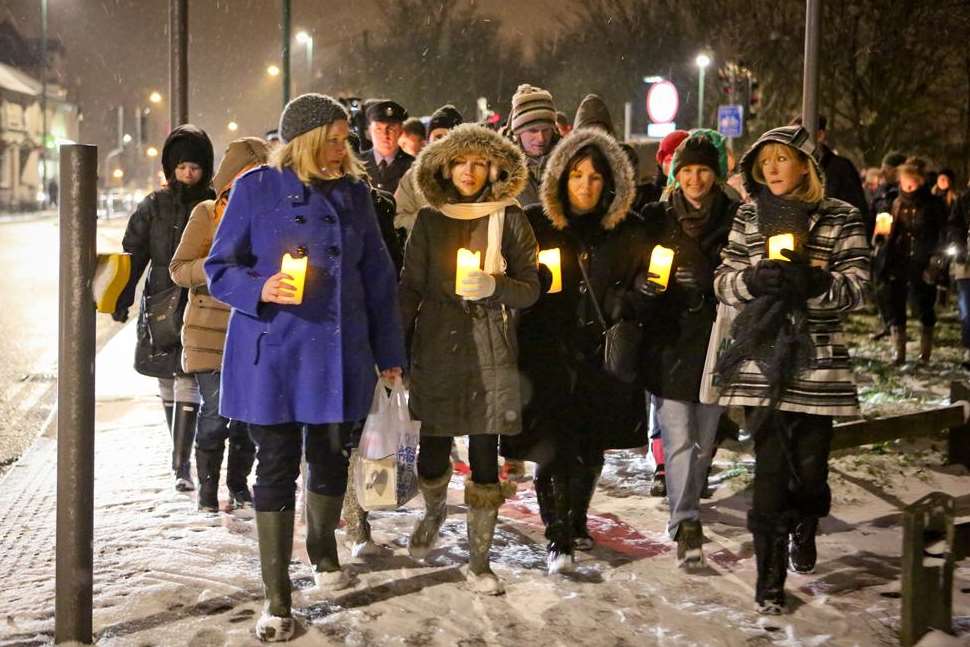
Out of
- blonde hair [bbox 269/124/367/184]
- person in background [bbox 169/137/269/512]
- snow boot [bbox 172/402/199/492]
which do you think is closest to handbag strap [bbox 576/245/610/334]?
blonde hair [bbox 269/124/367/184]

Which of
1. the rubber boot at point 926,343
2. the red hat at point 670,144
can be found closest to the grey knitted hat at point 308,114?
the red hat at point 670,144

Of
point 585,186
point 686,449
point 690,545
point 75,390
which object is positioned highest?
point 585,186

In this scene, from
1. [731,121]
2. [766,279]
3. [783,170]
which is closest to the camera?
[766,279]

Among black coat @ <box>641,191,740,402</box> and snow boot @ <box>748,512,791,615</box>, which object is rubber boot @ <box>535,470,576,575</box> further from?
snow boot @ <box>748,512,791,615</box>

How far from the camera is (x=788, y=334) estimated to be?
486 cm

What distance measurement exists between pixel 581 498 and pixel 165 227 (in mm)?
2670

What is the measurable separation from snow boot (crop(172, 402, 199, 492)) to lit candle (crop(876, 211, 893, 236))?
786 cm

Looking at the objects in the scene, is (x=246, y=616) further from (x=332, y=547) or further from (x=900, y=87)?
(x=900, y=87)

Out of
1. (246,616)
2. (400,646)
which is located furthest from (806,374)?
(246,616)

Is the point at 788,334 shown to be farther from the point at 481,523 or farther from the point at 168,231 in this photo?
the point at 168,231

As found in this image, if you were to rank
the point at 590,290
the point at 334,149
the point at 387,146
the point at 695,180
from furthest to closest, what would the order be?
the point at 387,146 < the point at 695,180 < the point at 590,290 < the point at 334,149

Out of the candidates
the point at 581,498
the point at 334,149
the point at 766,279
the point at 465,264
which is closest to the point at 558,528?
the point at 581,498

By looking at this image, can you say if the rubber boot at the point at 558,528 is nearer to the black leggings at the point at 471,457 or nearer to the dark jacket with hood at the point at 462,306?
the black leggings at the point at 471,457

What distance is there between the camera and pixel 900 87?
29625 mm
